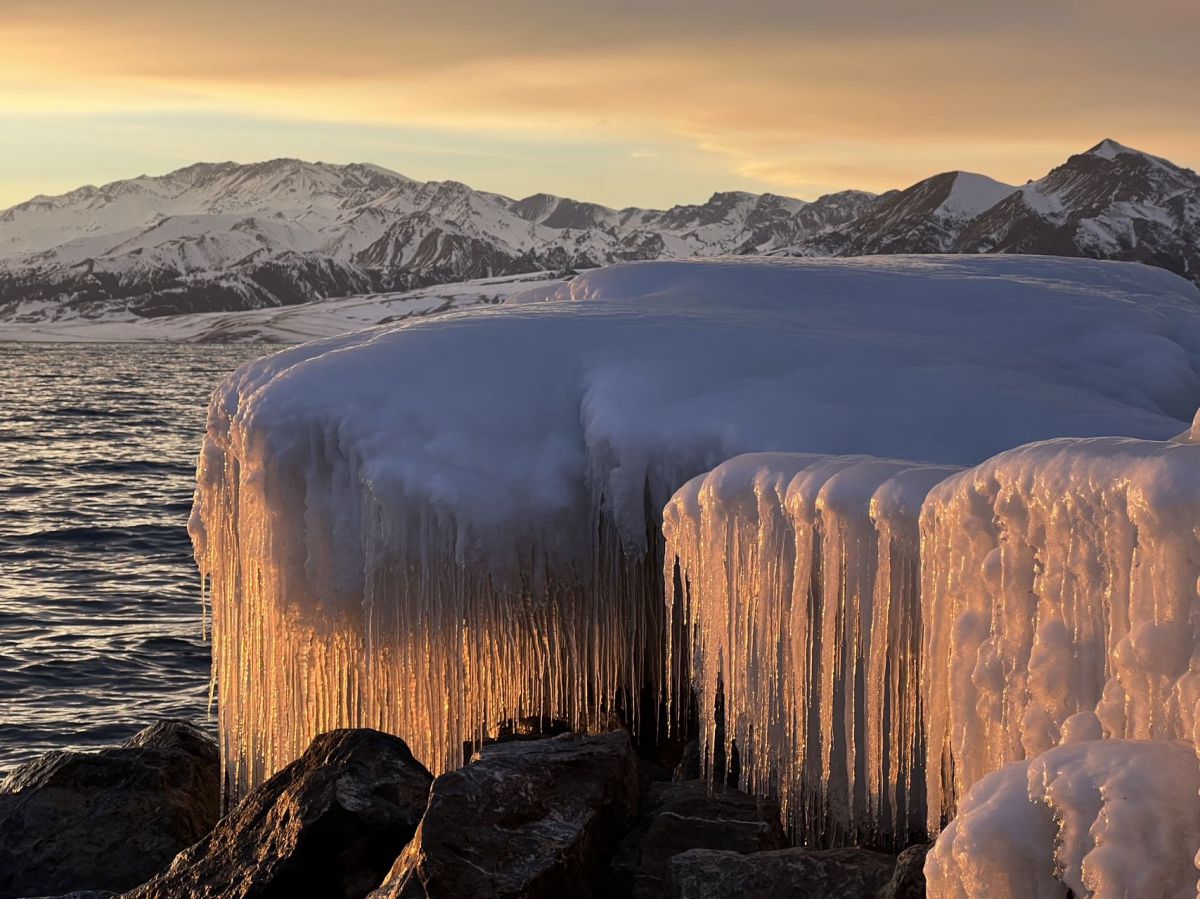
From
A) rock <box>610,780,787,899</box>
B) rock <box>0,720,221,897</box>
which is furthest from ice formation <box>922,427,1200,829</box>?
rock <box>0,720,221,897</box>

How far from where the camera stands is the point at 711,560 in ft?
25.5

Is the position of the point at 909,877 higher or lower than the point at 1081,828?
lower

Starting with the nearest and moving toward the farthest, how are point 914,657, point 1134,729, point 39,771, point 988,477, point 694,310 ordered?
point 1134,729 → point 988,477 → point 914,657 → point 39,771 → point 694,310

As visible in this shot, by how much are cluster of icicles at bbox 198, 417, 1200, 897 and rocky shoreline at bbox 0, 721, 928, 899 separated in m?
0.43

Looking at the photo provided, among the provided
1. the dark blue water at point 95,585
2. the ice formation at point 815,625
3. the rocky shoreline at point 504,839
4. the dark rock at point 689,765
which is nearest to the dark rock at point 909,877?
the rocky shoreline at point 504,839

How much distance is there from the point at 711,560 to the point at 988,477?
8.61 ft

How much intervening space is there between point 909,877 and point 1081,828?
2.43 m

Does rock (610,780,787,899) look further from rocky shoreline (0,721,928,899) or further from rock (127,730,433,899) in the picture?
rock (127,730,433,899)

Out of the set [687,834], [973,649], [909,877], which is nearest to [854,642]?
[909,877]

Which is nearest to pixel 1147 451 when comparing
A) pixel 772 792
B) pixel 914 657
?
pixel 914 657

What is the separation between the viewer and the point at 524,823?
7.91 m

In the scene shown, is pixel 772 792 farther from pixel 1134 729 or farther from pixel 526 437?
pixel 1134 729

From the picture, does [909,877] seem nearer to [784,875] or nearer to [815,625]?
[784,875]

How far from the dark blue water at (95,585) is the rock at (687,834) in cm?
932
